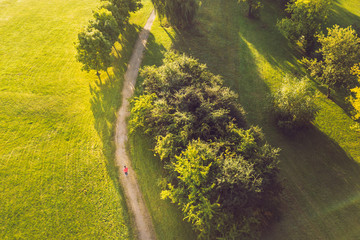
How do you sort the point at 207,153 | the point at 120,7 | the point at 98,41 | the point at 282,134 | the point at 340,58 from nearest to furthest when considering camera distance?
the point at 207,153 → the point at 282,134 → the point at 340,58 → the point at 98,41 → the point at 120,7

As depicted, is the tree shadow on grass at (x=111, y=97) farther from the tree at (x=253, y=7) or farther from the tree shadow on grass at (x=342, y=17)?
the tree shadow on grass at (x=342, y=17)

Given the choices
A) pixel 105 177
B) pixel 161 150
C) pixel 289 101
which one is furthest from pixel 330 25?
pixel 105 177

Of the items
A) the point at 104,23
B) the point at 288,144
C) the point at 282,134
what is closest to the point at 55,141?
the point at 104,23

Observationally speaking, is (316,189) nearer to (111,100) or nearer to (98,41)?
(111,100)

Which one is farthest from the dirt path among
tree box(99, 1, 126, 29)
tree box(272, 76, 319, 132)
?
tree box(272, 76, 319, 132)

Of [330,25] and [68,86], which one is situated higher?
[330,25]

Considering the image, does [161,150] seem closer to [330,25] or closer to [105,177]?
[105,177]
